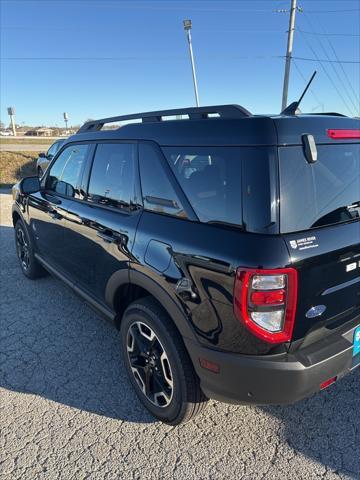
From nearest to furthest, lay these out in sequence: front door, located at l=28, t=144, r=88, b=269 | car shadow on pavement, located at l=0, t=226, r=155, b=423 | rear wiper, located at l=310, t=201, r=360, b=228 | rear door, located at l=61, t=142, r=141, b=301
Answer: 1. rear wiper, located at l=310, t=201, r=360, b=228
2. rear door, located at l=61, t=142, r=141, b=301
3. car shadow on pavement, located at l=0, t=226, r=155, b=423
4. front door, located at l=28, t=144, r=88, b=269

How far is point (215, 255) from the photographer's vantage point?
1814mm

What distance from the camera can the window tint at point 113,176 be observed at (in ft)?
8.45

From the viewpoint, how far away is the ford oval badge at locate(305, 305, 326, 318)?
182cm

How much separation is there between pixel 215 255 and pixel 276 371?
0.63 m

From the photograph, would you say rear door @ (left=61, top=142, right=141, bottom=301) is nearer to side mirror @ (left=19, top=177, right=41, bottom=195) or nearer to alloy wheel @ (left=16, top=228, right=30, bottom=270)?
side mirror @ (left=19, top=177, right=41, bottom=195)

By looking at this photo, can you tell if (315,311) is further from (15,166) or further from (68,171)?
(15,166)

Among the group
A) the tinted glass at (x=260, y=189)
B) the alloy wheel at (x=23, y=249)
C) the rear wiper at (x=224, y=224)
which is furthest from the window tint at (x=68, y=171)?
the tinted glass at (x=260, y=189)

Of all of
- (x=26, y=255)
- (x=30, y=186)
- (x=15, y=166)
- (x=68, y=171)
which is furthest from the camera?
(x=15, y=166)

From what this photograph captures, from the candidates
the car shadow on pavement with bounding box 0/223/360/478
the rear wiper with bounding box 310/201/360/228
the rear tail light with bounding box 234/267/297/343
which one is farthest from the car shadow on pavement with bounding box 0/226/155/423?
the rear wiper with bounding box 310/201/360/228

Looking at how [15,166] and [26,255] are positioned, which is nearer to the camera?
[26,255]

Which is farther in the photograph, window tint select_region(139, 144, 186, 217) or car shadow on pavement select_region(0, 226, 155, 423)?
car shadow on pavement select_region(0, 226, 155, 423)

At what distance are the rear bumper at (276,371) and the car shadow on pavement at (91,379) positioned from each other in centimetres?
57

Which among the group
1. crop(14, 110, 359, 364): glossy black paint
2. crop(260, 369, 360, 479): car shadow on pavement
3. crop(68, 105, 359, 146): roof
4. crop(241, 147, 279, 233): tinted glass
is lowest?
crop(260, 369, 360, 479): car shadow on pavement

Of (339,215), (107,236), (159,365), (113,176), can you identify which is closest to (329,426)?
(159,365)
